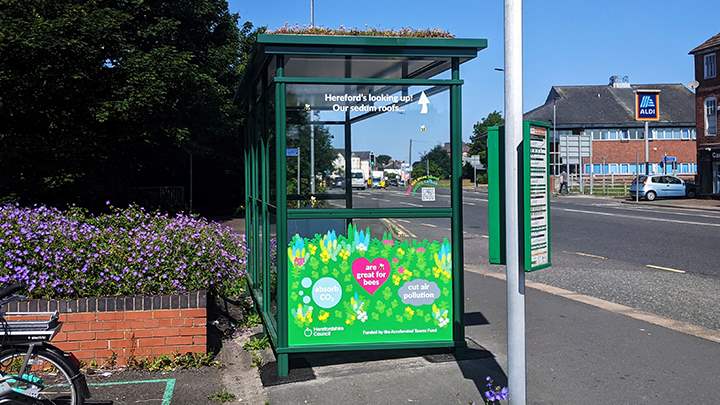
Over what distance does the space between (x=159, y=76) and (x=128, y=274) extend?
16.3 metres

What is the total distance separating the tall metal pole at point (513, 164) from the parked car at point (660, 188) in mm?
44338

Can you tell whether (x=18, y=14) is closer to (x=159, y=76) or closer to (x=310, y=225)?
(x=159, y=76)

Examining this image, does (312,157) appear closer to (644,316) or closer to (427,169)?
(427,169)

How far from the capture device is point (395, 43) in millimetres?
5750

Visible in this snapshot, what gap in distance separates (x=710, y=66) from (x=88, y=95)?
39.7 metres

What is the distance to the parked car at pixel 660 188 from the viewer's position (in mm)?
46156

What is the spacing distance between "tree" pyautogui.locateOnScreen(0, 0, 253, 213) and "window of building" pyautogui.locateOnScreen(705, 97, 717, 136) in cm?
3298

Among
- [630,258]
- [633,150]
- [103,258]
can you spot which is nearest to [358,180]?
[103,258]

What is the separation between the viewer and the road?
643 cm

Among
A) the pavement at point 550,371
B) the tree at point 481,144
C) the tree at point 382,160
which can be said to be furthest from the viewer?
the tree at point 481,144

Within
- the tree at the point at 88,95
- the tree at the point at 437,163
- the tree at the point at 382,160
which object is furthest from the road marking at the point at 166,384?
the tree at the point at 88,95

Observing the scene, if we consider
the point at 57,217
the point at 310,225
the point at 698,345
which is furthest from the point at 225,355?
the point at 698,345

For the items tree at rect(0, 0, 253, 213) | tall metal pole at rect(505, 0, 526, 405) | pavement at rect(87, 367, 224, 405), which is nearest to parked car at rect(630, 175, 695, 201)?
tree at rect(0, 0, 253, 213)

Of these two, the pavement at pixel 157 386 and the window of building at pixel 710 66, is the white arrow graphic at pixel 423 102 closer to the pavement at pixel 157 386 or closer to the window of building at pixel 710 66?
the pavement at pixel 157 386
